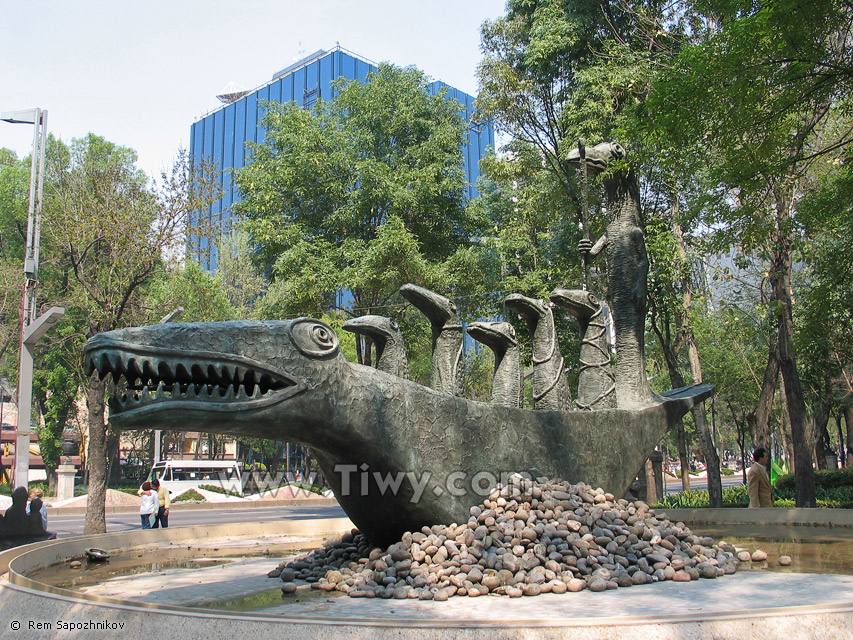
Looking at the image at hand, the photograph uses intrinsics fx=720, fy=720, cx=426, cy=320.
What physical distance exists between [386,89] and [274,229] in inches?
214

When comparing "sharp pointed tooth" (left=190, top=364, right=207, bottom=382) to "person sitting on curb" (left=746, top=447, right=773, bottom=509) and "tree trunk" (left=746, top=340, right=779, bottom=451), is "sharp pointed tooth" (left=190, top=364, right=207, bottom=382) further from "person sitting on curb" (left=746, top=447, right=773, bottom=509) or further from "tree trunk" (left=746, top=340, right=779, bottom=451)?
"tree trunk" (left=746, top=340, right=779, bottom=451)

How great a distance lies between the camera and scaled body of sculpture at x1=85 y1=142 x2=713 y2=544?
17.6 feet

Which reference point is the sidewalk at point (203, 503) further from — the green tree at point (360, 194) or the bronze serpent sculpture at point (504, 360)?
the bronze serpent sculpture at point (504, 360)

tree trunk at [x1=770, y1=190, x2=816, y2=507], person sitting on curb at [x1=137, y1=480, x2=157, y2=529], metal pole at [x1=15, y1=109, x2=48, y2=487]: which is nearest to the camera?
person sitting on curb at [x1=137, y1=480, x2=157, y2=529]

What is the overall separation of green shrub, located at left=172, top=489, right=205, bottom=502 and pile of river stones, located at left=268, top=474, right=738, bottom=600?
2507 cm

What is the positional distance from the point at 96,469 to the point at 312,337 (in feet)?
33.6

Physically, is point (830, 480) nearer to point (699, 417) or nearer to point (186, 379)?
point (699, 417)

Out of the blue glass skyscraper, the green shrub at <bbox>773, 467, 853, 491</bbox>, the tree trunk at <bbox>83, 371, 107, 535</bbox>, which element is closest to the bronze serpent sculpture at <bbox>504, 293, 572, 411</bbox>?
the tree trunk at <bbox>83, 371, 107, 535</bbox>

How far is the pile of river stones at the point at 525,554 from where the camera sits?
586 cm

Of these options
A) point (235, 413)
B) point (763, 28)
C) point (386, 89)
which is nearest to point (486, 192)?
point (386, 89)

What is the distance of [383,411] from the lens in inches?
250

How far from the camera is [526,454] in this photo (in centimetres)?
739

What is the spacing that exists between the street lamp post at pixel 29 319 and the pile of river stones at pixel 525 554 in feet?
30.2

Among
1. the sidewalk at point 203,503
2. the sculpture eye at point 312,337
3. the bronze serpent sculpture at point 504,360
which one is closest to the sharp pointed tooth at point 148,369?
the sculpture eye at point 312,337
